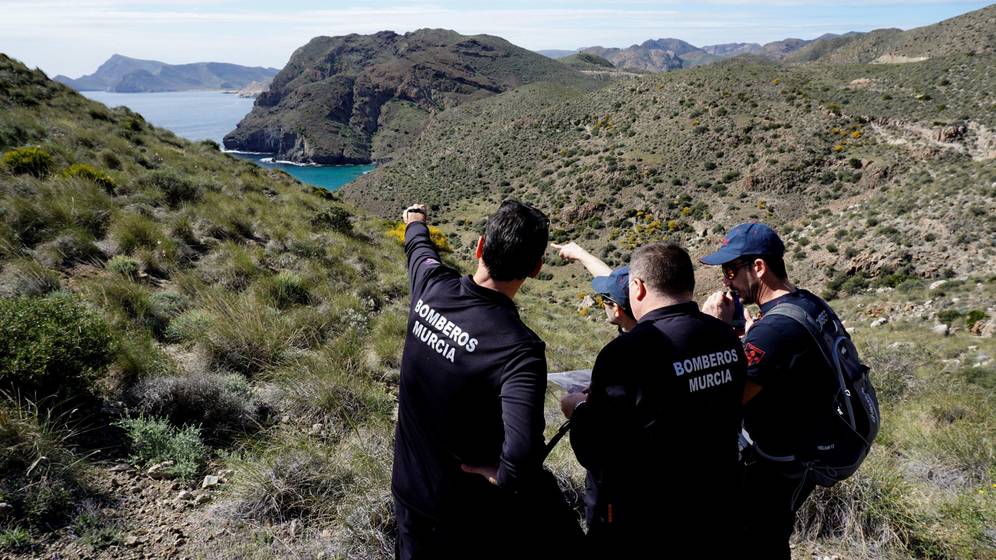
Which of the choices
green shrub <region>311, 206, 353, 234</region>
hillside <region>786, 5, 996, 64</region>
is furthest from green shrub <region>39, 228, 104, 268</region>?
hillside <region>786, 5, 996, 64</region>

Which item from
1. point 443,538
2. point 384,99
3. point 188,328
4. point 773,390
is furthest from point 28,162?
point 384,99

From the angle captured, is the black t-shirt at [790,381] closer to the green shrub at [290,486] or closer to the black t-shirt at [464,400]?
the black t-shirt at [464,400]

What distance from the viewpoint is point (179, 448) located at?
9.96 feet

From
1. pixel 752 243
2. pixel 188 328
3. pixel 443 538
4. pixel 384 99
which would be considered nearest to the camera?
pixel 443 538

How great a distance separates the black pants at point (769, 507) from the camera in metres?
2.28

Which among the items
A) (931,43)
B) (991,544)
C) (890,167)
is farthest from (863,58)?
(991,544)

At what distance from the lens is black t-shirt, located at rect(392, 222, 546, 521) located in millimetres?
1644

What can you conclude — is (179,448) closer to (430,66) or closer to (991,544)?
(991,544)

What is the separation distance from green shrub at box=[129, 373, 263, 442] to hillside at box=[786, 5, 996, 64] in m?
56.5

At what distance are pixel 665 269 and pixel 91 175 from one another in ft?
33.4

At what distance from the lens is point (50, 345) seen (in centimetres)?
311

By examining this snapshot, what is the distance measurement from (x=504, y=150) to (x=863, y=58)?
5038cm

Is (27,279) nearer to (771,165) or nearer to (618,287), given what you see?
(618,287)

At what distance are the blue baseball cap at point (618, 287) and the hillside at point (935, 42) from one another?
55.1 m
